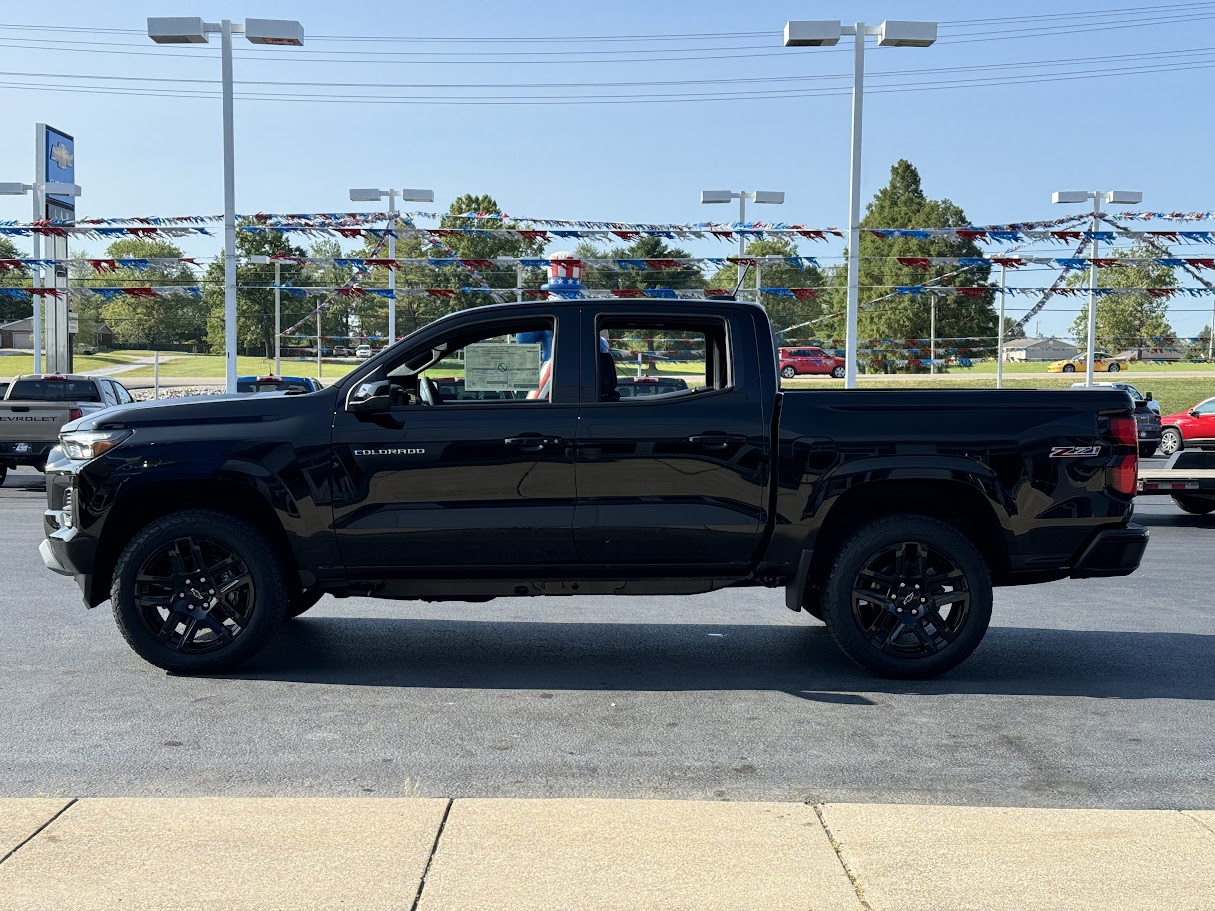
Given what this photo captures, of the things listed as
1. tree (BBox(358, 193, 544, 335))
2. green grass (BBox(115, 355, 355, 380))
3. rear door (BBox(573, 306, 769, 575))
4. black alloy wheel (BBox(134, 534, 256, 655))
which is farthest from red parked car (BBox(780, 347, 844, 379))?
black alloy wheel (BBox(134, 534, 256, 655))

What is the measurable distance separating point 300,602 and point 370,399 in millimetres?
2054

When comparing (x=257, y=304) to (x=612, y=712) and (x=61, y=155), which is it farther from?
(x=612, y=712)

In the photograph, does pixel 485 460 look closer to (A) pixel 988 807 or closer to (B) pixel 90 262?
(A) pixel 988 807

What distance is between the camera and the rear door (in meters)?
6.45

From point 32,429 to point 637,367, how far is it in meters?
14.7

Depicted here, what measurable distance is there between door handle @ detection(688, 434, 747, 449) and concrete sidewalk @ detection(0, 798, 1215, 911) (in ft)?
7.57

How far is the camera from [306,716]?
588cm

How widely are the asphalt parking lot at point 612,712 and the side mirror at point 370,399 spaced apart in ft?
4.77

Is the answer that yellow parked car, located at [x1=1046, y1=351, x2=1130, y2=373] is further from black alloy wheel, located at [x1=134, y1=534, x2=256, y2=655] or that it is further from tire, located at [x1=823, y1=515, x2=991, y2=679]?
black alloy wheel, located at [x1=134, y1=534, x2=256, y2=655]

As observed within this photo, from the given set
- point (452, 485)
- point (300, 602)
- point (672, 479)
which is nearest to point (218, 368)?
point (300, 602)

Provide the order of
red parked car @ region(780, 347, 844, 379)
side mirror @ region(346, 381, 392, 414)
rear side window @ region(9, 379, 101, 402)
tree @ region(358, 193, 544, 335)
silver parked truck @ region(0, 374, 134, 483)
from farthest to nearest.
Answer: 1. red parked car @ region(780, 347, 844, 379)
2. tree @ region(358, 193, 544, 335)
3. rear side window @ region(9, 379, 101, 402)
4. silver parked truck @ region(0, 374, 134, 483)
5. side mirror @ region(346, 381, 392, 414)

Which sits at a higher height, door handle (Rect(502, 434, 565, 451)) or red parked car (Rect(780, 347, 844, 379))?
red parked car (Rect(780, 347, 844, 379))

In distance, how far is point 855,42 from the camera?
20.7 m

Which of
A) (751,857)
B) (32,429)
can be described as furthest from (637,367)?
(32,429)
